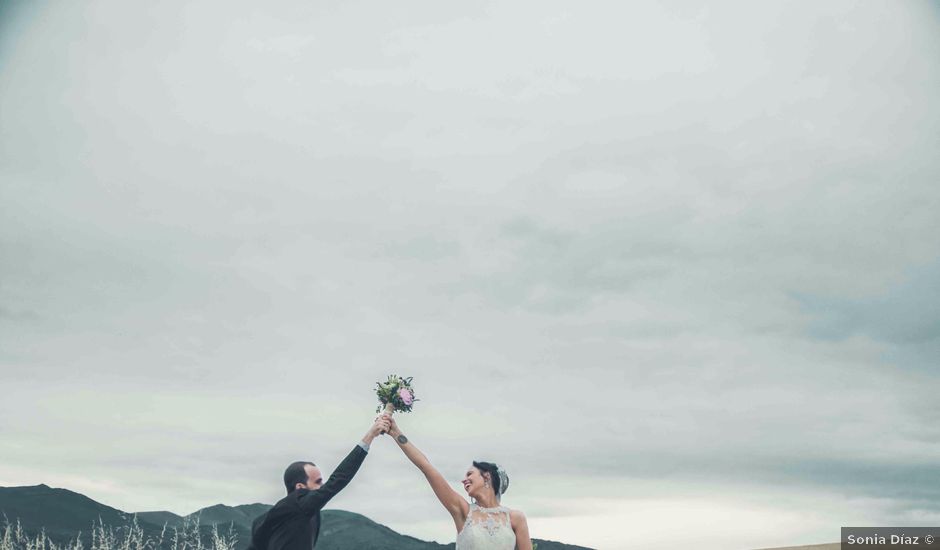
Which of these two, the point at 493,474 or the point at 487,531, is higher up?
the point at 493,474

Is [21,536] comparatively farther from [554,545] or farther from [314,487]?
[554,545]

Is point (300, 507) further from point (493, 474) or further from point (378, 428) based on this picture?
point (493, 474)

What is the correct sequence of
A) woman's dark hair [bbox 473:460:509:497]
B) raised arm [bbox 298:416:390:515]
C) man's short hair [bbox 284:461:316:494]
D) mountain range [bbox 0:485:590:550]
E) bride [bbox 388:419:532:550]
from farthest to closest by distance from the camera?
mountain range [bbox 0:485:590:550]
woman's dark hair [bbox 473:460:509:497]
bride [bbox 388:419:532:550]
man's short hair [bbox 284:461:316:494]
raised arm [bbox 298:416:390:515]

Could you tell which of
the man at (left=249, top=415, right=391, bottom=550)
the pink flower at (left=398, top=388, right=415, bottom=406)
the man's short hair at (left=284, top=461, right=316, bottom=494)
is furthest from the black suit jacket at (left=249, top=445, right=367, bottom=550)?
the pink flower at (left=398, top=388, right=415, bottom=406)

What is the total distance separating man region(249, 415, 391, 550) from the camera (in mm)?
7582

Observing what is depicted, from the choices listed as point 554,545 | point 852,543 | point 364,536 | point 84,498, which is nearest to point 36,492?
point 84,498

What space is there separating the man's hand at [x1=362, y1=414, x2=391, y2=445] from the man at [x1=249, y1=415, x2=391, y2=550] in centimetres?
15

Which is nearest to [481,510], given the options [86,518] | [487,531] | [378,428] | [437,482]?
[487,531]

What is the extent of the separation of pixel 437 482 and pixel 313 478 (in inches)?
45.7

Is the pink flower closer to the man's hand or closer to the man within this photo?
the man's hand

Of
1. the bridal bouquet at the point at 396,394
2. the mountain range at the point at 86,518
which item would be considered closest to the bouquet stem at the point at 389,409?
the bridal bouquet at the point at 396,394

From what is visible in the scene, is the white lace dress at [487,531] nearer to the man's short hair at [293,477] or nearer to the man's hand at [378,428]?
the man's hand at [378,428]

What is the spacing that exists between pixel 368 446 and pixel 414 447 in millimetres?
498

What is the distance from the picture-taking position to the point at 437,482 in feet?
27.2
